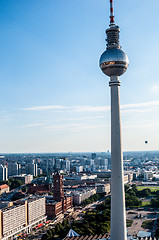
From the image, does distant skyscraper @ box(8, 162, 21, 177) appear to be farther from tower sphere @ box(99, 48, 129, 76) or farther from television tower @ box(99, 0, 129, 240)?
television tower @ box(99, 0, 129, 240)

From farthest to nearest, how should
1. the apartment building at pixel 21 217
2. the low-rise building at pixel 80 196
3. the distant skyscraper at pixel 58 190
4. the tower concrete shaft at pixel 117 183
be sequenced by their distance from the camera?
the low-rise building at pixel 80 196, the distant skyscraper at pixel 58 190, the apartment building at pixel 21 217, the tower concrete shaft at pixel 117 183

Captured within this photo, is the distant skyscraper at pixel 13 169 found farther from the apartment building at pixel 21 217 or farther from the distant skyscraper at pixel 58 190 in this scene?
the apartment building at pixel 21 217

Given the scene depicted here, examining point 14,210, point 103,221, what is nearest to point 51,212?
point 14,210

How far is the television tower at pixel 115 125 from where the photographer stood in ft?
97.5

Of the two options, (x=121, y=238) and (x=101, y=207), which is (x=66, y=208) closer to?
(x=101, y=207)

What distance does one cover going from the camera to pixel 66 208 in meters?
74.6

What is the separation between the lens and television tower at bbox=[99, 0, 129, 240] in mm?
29719

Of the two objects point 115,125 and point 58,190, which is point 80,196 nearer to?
point 58,190

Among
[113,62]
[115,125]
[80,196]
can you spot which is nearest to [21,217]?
[80,196]

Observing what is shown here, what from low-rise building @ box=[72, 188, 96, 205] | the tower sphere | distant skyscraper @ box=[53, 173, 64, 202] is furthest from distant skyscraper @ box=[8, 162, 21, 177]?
the tower sphere

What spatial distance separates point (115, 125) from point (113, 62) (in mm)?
6796

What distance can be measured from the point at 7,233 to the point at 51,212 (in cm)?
1584

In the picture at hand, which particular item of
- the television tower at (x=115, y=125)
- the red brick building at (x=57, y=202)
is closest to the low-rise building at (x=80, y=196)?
the red brick building at (x=57, y=202)

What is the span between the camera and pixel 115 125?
3153 cm
